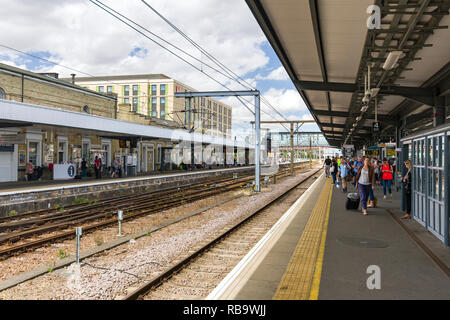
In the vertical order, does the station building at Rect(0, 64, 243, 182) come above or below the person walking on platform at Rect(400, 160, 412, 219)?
above

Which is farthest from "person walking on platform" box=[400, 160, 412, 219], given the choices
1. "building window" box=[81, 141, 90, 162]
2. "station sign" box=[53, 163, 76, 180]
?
"building window" box=[81, 141, 90, 162]

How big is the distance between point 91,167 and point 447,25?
83.8ft

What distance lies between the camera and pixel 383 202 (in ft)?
43.5

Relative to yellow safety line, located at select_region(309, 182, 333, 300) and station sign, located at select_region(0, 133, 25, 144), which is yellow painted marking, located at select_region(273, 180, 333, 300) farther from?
station sign, located at select_region(0, 133, 25, 144)

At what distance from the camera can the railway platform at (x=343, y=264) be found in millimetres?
4426

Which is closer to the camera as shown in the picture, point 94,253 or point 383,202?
point 94,253

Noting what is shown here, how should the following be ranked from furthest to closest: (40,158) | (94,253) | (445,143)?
(40,158)
(94,253)
(445,143)

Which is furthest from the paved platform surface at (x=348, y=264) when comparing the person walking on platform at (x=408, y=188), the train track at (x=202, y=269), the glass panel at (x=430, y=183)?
the glass panel at (x=430, y=183)

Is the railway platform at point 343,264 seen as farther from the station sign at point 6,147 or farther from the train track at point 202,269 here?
the station sign at point 6,147

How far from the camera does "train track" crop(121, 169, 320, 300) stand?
5.07 m

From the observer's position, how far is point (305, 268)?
Answer: 17.6ft

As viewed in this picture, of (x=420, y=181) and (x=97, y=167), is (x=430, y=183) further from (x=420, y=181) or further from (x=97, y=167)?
(x=97, y=167)
